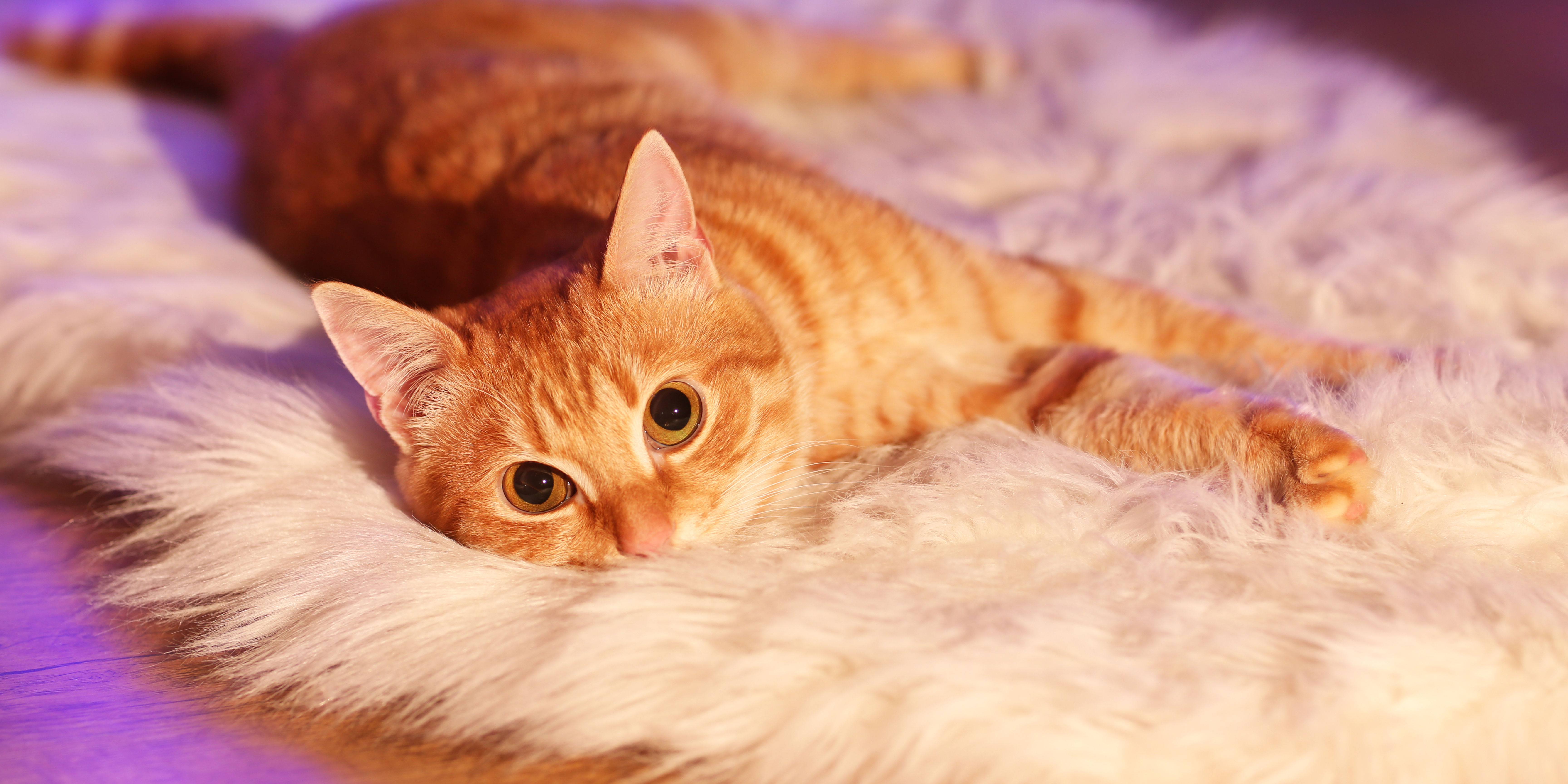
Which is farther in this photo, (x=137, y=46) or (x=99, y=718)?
(x=137, y=46)

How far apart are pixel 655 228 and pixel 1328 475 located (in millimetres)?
799

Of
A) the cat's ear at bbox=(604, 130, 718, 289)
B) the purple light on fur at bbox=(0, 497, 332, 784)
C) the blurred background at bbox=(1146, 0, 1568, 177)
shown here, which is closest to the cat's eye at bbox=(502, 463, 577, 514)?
the cat's ear at bbox=(604, 130, 718, 289)

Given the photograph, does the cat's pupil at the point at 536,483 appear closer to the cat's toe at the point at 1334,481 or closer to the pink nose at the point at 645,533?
the pink nose at the point at 645,533

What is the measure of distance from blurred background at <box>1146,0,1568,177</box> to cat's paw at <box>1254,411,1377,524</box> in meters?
1.84

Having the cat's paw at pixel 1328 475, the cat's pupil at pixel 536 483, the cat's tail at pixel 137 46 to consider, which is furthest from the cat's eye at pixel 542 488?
the cat's tail at pixel 137 46

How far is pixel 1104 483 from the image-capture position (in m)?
1.18

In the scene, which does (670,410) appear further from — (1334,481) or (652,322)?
(1334,481)

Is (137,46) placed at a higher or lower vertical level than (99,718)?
higher

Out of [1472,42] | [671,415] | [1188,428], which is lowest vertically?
[671,415]

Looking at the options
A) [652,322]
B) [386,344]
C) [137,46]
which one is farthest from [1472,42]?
[137,46]

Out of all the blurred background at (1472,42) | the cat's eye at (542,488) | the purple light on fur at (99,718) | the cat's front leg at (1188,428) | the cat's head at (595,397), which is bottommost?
the purple light on fur at (99,718)

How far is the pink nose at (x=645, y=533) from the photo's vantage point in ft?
3.70

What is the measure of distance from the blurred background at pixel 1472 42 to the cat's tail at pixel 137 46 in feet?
9.23

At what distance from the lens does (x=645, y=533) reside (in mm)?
1126
